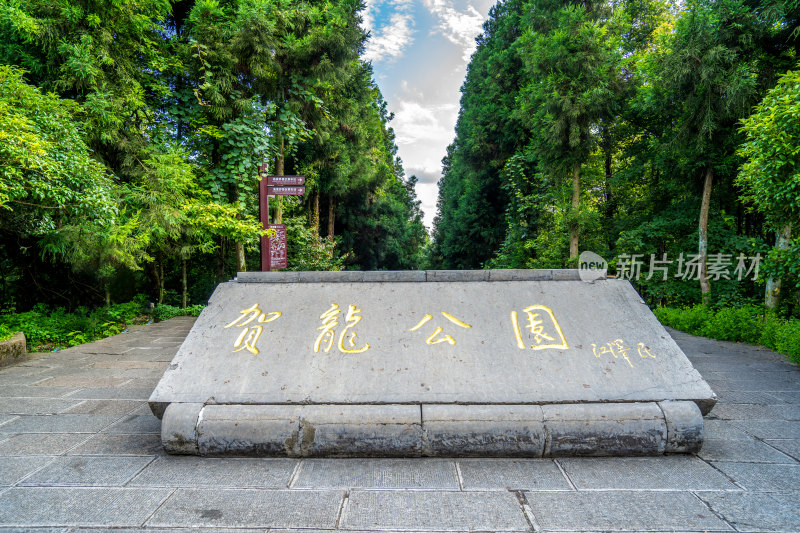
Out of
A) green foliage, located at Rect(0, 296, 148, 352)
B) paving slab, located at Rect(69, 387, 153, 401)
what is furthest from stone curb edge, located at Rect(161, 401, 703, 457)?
green foliage, located at Rect(0, 296, 148, 352)

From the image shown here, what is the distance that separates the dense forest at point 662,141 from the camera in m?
5.66

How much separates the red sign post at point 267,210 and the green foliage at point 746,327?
7.45 metres

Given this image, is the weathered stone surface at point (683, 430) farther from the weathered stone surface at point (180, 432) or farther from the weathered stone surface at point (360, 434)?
the weathered stone surface at point (180, 432)

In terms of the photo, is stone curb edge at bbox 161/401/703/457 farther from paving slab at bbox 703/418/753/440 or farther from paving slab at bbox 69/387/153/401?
paving slab at bbox 69/387/153/401

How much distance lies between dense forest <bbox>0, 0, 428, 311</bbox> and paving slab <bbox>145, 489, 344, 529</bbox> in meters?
3.97

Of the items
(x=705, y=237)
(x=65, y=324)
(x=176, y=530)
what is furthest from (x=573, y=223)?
(x=65, y=324)

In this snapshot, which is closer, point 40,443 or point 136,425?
point 40,443

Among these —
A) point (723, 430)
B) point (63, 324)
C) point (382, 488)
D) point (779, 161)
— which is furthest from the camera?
point (63, 324)

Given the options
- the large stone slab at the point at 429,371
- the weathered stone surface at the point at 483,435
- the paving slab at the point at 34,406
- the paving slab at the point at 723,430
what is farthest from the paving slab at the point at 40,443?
the paving slab at the point at 723,430

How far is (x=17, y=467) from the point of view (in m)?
2.19

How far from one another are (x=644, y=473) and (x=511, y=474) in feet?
2.55

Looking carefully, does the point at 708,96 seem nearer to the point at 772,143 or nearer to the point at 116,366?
the point at 772,143

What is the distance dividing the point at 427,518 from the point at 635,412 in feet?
4.89

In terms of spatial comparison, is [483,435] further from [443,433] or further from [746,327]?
[746,327]
